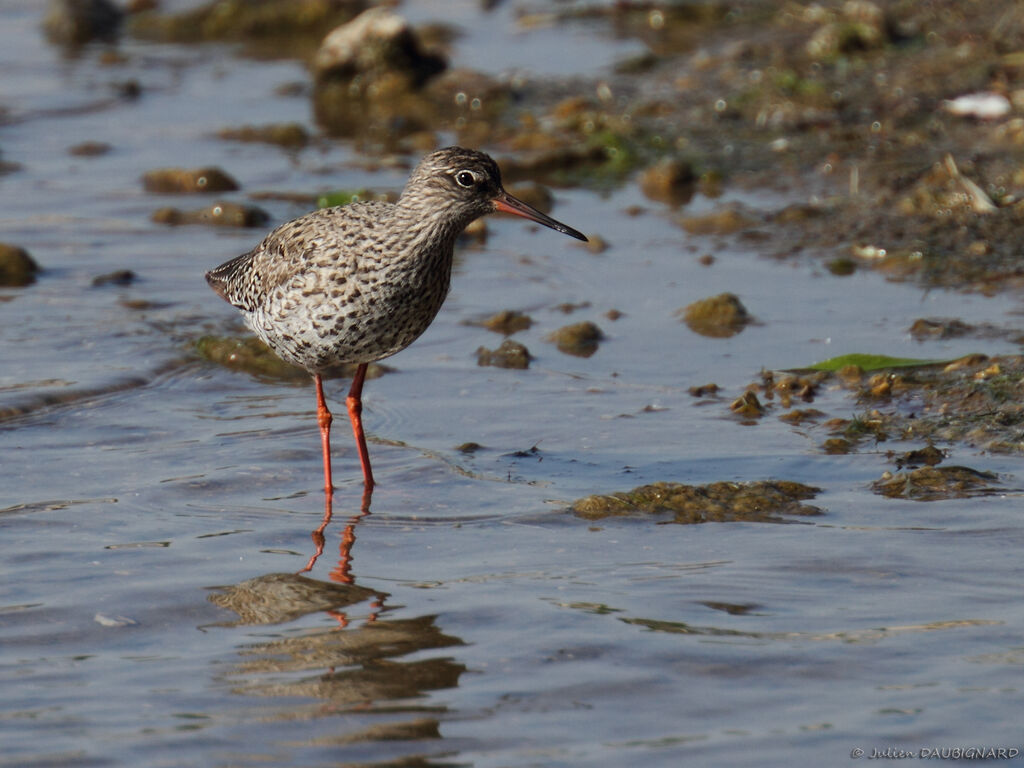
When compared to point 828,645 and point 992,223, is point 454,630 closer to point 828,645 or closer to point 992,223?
point 828,645

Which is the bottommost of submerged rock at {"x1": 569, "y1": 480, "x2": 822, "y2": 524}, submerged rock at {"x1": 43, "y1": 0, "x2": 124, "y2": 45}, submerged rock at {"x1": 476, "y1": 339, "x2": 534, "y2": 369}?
submerged rock at {"x1": 569, "y1": 480, "x2": 822, "y2": 524}

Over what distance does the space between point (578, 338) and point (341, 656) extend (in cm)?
457

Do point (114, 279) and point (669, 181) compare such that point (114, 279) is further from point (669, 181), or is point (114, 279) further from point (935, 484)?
point (935, 484)

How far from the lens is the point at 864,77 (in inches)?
592

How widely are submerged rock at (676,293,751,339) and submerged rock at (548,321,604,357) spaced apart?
72cm

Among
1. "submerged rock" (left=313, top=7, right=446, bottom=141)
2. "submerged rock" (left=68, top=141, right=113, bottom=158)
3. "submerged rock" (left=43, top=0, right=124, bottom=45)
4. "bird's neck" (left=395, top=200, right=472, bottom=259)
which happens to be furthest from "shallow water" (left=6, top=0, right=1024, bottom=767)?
"submerged rock" (left=43, top=0, right=124, bottom=45)

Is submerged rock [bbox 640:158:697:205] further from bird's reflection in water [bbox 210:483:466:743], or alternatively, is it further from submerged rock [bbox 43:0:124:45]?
submerged rock [bbox 43:0:124:45]

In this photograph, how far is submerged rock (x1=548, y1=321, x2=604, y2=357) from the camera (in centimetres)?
1014

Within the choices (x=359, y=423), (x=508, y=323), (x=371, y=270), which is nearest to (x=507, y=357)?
(x=508, y=323)

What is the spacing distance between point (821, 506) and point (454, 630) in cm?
216

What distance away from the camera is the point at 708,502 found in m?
7.38

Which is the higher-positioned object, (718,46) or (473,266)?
(718,46)

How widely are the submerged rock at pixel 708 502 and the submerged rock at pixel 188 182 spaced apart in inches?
299

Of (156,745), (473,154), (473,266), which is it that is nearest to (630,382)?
(473,154)
